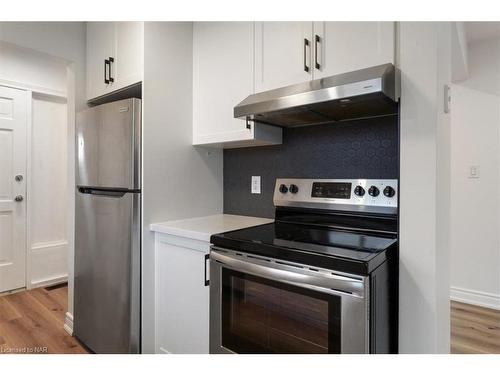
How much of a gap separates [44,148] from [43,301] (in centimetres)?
151

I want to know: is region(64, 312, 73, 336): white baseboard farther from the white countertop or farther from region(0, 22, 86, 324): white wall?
the white countertop

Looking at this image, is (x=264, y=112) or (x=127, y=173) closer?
(x=264, y=112)

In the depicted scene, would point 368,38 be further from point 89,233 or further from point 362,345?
point 89,233

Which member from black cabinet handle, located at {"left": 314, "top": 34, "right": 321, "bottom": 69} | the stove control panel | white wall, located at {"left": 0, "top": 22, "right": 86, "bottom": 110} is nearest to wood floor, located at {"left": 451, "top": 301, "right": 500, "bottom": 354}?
the stove control panel

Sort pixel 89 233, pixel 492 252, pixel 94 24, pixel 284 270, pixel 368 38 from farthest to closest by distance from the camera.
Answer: pixel 492 252 < pixel 94 24 < pixel 89 233 < pixel 368 38 < pixel 284 270

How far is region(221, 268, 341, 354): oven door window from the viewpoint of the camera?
1087 millimetres

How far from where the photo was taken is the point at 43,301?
2.78m

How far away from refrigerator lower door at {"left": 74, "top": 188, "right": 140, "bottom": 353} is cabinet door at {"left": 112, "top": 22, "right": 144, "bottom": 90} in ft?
2.25

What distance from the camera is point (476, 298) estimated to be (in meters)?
2.73

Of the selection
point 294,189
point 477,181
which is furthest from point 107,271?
point 477,181

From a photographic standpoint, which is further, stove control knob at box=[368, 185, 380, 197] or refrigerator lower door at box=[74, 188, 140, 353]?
refrigerator lower door at box=[74, 188, 140, 353]

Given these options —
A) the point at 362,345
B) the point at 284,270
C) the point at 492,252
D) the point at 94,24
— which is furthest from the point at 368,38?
the point at 492,252

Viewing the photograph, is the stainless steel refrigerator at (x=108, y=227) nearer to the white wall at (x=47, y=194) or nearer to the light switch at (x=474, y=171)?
the white wall at (x=47, y=194)

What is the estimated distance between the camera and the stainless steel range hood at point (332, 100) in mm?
1144
